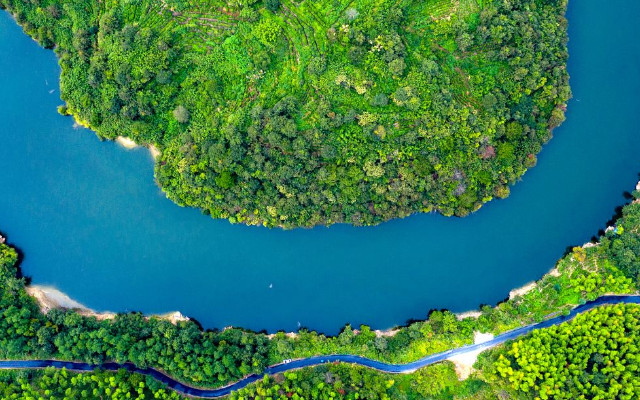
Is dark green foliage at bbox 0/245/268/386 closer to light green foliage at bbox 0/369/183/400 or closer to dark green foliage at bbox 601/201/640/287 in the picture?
light green foliage at bbox 0/369/183/400

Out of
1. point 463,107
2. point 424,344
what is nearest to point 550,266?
point 424,344

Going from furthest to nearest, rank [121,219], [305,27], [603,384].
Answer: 1. [121,219]
2. [305,27]
3. [603,384]

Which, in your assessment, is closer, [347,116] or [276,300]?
[347,116]

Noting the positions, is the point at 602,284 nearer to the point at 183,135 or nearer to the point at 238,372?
the point at 238,372

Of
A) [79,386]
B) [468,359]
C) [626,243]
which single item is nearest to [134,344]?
Result: [79,386]

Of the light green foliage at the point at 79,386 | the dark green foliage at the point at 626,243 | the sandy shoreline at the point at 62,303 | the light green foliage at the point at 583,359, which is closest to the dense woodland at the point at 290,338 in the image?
the dark green foliage at the point at 626,243
